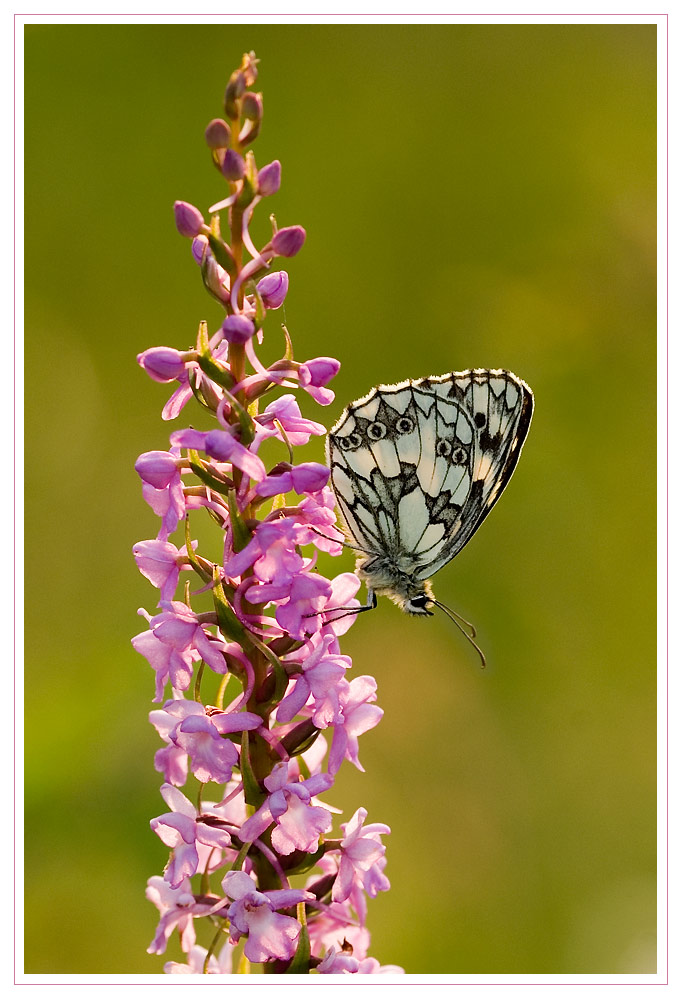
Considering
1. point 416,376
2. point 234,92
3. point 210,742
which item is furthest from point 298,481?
point 416,376

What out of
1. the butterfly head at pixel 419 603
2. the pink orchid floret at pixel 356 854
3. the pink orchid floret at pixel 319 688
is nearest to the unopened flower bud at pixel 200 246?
the pink orchid floret at pixel 319 688

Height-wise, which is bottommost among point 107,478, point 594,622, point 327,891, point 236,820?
point 327,891

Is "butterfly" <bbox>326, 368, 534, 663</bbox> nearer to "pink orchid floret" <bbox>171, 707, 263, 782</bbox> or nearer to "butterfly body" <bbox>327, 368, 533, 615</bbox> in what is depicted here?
"butterfly body" <bbox>327, 368, 533, 615</bbox>

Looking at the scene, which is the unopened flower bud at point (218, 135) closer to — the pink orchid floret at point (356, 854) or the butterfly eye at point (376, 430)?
the butterfly eye at point (376, 430)

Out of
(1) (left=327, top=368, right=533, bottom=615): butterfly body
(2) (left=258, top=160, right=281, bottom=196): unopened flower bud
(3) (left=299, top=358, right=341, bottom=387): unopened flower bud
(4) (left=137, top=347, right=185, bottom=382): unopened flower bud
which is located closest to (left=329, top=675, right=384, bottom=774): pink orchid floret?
(1) (left=327, top=368, right=533, bottom=615): butterfly body

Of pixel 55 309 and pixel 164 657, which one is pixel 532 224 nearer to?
pixel 55 309

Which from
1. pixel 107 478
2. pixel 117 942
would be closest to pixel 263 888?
pixel 117 942

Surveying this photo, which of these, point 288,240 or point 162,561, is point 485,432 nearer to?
point 288,240
